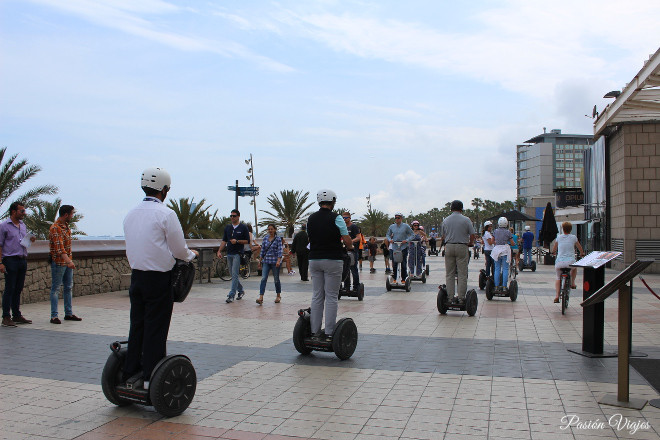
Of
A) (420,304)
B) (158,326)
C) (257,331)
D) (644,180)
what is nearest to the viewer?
(158,326)

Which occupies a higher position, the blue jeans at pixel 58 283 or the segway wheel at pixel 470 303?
the blue jeans at pixel 58 283

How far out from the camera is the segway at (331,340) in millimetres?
6805

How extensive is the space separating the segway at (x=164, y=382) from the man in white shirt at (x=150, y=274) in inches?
2.8

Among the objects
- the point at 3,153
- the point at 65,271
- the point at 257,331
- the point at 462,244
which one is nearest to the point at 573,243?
the point at 462,244

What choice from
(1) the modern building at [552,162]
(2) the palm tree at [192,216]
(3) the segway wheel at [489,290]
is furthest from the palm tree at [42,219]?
(1) the modern building at [552,162]

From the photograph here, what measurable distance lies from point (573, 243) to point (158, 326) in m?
8.79

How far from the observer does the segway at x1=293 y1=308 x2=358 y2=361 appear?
268 inches

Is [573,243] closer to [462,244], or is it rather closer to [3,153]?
[462,244]

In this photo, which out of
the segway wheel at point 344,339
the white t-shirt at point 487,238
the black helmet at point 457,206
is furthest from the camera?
the white t-shirt at point 487,238

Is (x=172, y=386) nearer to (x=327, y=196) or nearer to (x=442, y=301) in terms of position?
(x=327, y=196)

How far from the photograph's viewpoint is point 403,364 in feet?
21.9

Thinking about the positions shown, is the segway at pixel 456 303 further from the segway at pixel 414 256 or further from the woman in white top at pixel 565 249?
the segway at pixel 414 256

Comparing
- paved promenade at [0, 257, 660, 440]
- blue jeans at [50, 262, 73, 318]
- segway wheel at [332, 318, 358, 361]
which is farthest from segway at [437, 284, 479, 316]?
blue jeans at [50, 262, 73, 318]

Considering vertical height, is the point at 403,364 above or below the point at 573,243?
below
